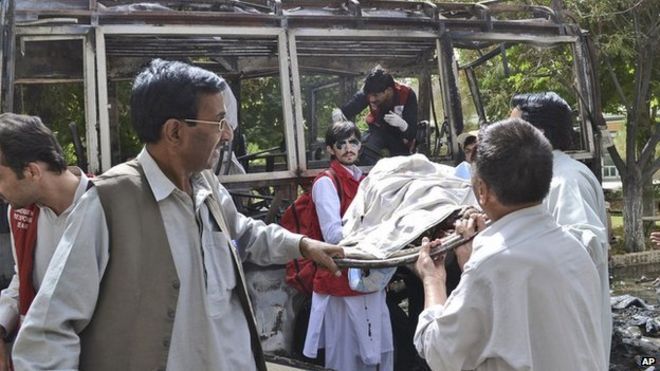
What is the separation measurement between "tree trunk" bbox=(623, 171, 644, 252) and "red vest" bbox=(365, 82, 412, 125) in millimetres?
9293

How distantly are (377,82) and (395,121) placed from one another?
11.8 inches

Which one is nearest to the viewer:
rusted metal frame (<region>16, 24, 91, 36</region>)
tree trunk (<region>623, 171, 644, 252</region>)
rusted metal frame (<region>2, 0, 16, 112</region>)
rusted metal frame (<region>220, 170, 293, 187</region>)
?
rusted metal frame (<region>2, 0, 16, 112</region>)

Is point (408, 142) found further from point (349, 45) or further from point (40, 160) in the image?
point (40, 160)

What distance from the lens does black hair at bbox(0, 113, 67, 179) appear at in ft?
7.93

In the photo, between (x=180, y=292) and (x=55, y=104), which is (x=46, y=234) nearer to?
(x=180, y=292)

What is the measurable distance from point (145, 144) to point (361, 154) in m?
3.09

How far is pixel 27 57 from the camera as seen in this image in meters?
4.56

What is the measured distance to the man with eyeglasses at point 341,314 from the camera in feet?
14.2

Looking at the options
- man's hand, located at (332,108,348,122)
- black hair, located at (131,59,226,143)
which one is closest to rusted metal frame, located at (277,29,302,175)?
man's hand, located at (332,108,348,122)

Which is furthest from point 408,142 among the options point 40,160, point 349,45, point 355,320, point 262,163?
point 40,160

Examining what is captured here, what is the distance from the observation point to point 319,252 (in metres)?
2.68

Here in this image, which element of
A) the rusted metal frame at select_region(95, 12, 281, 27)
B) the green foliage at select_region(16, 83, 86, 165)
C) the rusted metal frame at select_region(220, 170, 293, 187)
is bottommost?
the rusted metal frame at select_region(220, 170, 293, 187)

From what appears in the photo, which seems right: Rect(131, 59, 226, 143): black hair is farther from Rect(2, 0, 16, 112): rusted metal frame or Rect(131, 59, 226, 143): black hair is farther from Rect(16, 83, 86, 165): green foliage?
Rect(16, 83, 86, 165): green foliage

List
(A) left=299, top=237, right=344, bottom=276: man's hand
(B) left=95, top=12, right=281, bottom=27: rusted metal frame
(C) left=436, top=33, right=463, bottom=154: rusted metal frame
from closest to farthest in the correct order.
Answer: (A) left=299, top=237, right=344, bottom=276: man's hand < (B) left=95, top=12, right=281, bottom=27: rusted metal frame < (C) left=436, top=33, right=463, bottom=154: rusted metal frame
